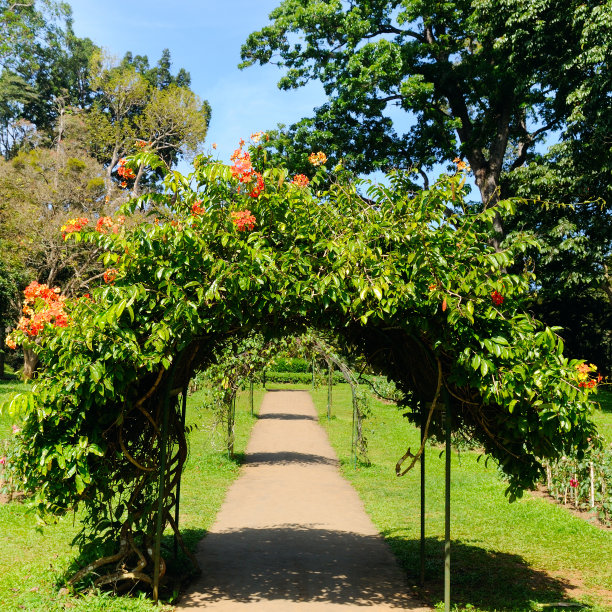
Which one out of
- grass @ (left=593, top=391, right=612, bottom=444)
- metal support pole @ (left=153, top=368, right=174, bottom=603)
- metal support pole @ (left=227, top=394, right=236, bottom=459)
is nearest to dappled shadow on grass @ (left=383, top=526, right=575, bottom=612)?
metal support pole @ (left=153, top=368, right=174, bottom=603)

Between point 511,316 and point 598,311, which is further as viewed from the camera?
point 598,311

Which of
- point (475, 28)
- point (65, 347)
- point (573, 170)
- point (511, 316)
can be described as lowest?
point (65, 347)

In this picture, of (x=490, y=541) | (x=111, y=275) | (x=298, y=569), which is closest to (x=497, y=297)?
(x=111, y=275)

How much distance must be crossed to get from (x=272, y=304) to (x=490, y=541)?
5172 millimetres

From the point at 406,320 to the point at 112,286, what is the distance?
2.32 m

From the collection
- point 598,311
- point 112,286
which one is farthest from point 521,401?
point 598,311

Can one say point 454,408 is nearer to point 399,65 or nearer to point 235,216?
point 235,216

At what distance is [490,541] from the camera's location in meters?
8.43

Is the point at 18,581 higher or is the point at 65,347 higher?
the point at 65,347

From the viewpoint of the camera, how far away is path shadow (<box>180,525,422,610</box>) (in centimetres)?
619

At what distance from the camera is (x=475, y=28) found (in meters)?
18.3

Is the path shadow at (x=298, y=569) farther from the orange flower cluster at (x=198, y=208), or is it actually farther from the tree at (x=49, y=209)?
the tree at (x=49, y=209)

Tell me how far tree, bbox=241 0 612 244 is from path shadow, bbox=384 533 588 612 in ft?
36.8

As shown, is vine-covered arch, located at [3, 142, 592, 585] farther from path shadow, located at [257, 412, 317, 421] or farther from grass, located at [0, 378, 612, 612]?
path shadow, located at [257, 412, 317, 421]
